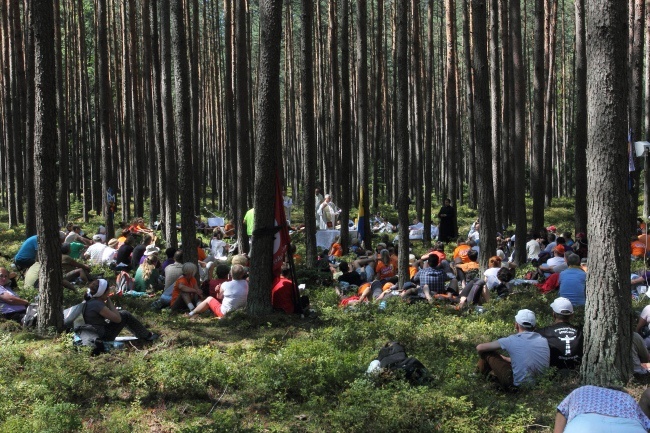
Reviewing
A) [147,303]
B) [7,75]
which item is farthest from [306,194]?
[7,75]

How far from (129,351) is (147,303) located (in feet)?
13.0

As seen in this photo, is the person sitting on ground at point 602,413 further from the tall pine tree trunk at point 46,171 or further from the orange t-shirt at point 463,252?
the orange t-shirt at point 463,252

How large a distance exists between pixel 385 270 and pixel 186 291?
16.4ft

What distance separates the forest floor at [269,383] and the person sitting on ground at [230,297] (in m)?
0.73

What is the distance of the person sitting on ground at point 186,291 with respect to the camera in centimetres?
1328

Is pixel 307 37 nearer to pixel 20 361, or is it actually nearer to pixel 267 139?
pixel 267 139

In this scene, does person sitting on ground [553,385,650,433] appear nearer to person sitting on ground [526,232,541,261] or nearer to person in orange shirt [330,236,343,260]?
person sitting on ground [526,232,541,261]

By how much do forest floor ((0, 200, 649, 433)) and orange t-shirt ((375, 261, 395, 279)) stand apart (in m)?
4.80

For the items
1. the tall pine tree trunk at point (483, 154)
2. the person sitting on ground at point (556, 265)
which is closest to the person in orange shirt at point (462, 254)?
the person sitting on ground at point (556, 265)

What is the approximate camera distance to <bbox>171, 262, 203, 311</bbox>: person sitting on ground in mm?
13281

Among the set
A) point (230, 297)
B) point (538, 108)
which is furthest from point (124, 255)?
point (538, 108)

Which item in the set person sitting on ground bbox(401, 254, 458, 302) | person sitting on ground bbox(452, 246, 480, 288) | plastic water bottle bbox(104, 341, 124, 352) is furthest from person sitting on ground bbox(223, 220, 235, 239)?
plastic water bottle bbox(104, 341, 124, 352)

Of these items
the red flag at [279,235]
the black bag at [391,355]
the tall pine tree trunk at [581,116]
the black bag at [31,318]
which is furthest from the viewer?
the tall pine tree trunk at [581,116]

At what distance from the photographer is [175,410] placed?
26.5 ft
